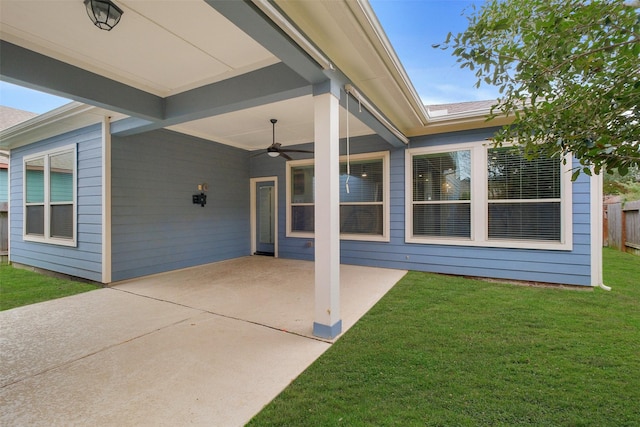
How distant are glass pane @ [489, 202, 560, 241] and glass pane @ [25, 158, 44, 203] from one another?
341 inches

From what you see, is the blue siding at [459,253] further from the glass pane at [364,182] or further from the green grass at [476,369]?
the green grass at [476,369]

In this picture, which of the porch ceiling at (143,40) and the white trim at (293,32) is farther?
the porch ceiling at (143,40)

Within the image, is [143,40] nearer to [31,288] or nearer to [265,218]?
[31,288]

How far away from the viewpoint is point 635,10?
3.49 ft

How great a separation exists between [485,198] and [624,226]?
5.64 m

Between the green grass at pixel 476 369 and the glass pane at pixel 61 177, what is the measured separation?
5612 mm

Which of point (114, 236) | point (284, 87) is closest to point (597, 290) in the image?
point (284, 87)

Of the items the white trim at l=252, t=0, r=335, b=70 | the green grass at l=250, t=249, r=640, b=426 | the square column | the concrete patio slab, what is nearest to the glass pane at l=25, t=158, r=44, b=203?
the concrete patio slab

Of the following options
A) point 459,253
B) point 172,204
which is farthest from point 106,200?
point 459,253

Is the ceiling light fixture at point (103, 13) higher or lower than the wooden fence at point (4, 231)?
higher

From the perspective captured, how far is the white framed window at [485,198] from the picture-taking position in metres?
4.50

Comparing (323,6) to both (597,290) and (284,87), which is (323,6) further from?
(597,290)

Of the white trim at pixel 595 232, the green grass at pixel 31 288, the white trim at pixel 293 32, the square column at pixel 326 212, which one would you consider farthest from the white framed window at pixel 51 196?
the white trim at pixel 595 232

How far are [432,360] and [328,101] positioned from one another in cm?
239
